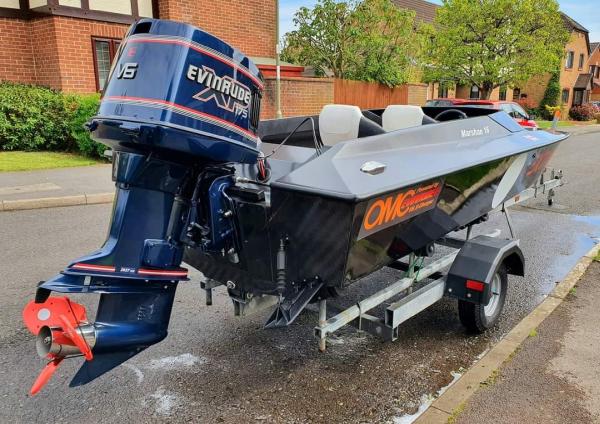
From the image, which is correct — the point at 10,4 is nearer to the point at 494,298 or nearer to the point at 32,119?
the point at 32,119

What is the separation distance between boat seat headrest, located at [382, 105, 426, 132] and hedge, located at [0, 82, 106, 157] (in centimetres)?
763

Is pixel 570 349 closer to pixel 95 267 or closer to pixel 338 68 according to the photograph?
pixel 95 267

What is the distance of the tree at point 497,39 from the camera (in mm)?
21703

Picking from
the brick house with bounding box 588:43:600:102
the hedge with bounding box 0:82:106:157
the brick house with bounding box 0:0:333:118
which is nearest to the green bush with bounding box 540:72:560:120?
the brick house with bounding box 588:43:600:102

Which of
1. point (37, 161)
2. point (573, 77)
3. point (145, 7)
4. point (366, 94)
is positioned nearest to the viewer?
point (37, 161)

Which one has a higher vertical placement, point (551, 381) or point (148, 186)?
point (148, 186)

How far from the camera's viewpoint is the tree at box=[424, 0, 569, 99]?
21703 millimetres

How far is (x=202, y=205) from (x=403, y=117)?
2.20 metres

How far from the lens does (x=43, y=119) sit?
412 inches

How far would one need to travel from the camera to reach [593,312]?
4.01m

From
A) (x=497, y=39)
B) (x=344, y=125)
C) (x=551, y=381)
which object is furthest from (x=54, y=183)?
(x=497, y=39)

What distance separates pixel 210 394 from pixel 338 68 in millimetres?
13391

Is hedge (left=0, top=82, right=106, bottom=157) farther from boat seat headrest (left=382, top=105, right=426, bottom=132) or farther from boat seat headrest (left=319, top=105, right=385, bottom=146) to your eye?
boat seat headrest (left=319, top=105, right=385, bottom=146)

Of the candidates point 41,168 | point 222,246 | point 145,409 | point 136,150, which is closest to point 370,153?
point 222,246
